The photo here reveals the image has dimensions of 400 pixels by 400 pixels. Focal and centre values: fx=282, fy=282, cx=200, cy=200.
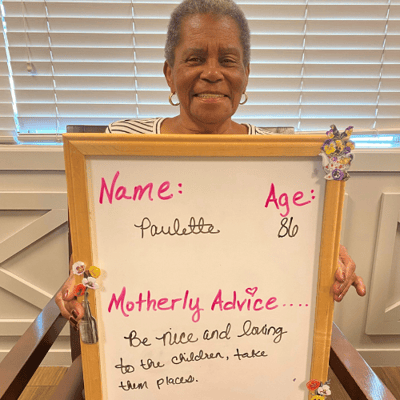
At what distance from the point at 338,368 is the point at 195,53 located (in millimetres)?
749

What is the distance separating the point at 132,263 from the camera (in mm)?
491

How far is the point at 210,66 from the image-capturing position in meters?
0.63

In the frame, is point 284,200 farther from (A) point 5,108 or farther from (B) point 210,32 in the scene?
(A) point 5,108

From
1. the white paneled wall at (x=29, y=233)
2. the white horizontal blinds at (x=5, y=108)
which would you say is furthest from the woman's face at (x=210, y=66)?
the white horizontal blinds at (x=5, y=108)

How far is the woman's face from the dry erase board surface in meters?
0.23

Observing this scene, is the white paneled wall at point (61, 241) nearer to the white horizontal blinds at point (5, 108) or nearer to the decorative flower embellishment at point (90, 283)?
the white horizontal blinds at point (5, 108)

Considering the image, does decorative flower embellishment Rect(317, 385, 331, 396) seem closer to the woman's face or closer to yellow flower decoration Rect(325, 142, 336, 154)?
yellow flower decoration Rect(325, 142, 336, 154)

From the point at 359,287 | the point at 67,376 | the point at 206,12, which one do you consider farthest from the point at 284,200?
the point at 67,376

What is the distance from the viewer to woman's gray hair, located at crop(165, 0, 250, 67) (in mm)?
623

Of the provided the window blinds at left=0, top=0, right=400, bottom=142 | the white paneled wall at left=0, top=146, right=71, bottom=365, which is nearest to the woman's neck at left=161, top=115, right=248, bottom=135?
the window blinds at left=0, top=0, right=400, bottom=142

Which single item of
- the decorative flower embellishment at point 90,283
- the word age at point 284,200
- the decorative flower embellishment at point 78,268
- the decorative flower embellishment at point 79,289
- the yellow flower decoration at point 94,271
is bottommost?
the decorative flower embellishment at point 79,289

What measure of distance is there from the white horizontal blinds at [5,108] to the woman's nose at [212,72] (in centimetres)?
98

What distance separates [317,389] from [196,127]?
635 millimetres

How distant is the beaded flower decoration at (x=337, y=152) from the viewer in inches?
17.5
